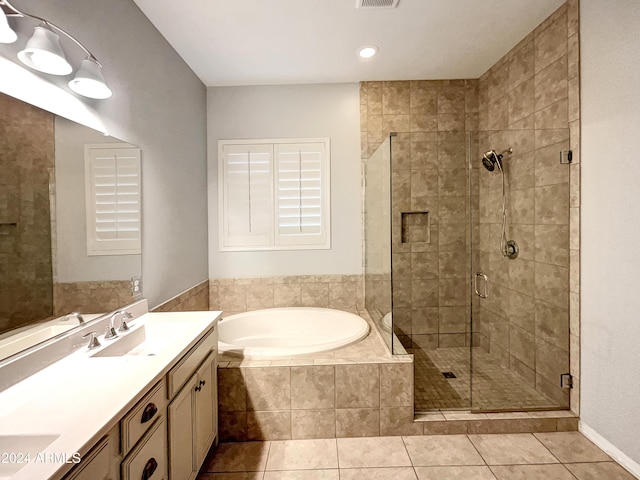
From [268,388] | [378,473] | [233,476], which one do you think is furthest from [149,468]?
[378,473]

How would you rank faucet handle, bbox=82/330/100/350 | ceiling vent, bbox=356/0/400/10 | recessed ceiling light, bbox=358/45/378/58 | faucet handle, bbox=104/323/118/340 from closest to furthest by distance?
faucet handle, bbox=82/330/100/350 < faucet handle, bbox=104/323/118/340 < ceiling vent, bbox=356/0/400/10 < recessed ceiling light, bbox=358/45/378/58

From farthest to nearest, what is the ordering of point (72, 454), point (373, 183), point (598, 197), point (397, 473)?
point (373, 183) < point (598, 197) < point (397, 473) < point (72, 454)

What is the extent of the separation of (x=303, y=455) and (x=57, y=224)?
1744 millimetres

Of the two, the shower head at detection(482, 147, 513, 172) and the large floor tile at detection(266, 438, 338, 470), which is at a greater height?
the shower head at detection(482, 147, 513, 172)

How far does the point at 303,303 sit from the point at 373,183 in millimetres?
1349

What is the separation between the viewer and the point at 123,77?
1706mm

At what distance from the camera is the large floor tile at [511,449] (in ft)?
5.53

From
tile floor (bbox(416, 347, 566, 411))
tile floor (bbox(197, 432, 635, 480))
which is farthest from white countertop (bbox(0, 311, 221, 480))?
tile floor (bbox(416, 347, 566, 411))

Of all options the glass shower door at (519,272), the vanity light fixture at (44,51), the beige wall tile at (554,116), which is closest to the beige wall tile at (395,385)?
the glass shower door at (519,272)

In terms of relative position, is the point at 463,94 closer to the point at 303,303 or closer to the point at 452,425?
the point at 303,303

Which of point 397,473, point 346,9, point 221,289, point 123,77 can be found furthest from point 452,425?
point 123,77

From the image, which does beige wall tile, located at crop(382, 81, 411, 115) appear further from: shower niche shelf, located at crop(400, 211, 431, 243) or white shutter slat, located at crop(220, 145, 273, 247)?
white shutter slat, located at crop(220, 145, 273, 247)

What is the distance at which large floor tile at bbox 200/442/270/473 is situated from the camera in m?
1.67

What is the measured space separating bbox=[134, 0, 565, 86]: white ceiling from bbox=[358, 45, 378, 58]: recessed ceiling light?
0.05 metres
